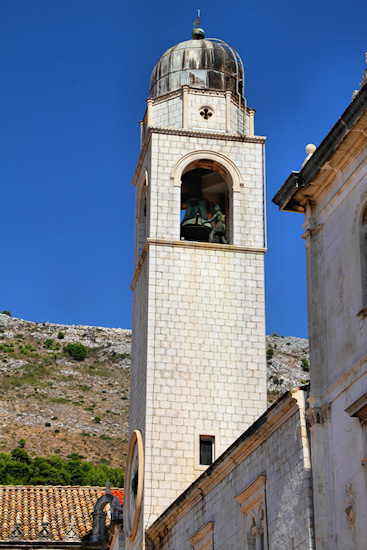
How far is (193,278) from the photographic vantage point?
2634cm

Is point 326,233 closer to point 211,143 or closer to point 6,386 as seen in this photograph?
point 211,143

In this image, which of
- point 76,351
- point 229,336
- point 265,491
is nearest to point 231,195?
point 229,336

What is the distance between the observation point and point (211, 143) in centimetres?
2811

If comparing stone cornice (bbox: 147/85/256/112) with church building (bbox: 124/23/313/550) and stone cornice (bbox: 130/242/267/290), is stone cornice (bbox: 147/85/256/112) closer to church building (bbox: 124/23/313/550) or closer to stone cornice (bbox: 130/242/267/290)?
church building (bbox: 124/23/313/550)

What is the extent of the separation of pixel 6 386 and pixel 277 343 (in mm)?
28778

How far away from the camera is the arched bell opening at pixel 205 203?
27.8 metres

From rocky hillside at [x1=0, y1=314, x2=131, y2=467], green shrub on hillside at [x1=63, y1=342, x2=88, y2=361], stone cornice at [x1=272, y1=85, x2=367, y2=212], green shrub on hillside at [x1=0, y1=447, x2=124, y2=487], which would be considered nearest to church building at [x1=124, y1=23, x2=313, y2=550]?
stone cornice at [x1=272, y1=85, x2=367, y2=212]

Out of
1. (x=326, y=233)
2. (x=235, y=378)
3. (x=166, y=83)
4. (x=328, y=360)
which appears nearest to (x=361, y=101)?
(x=326, y=233)

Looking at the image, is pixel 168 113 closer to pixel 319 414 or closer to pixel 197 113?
pixel 197 113

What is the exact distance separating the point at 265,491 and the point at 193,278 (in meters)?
9.76

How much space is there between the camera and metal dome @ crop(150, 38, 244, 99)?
2938cm

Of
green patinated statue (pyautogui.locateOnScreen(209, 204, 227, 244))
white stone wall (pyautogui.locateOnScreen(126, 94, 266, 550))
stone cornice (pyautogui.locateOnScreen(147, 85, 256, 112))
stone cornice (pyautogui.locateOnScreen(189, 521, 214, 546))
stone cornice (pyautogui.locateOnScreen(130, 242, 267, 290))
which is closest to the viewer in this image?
stone cornice (pyautogui.locateOnScreen(189, 521, 214, 546))

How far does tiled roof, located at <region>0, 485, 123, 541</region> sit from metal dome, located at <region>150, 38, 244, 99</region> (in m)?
14.9

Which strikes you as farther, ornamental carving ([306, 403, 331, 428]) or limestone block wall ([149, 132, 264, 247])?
limestone block wall ([149, 132, 264, 247])
